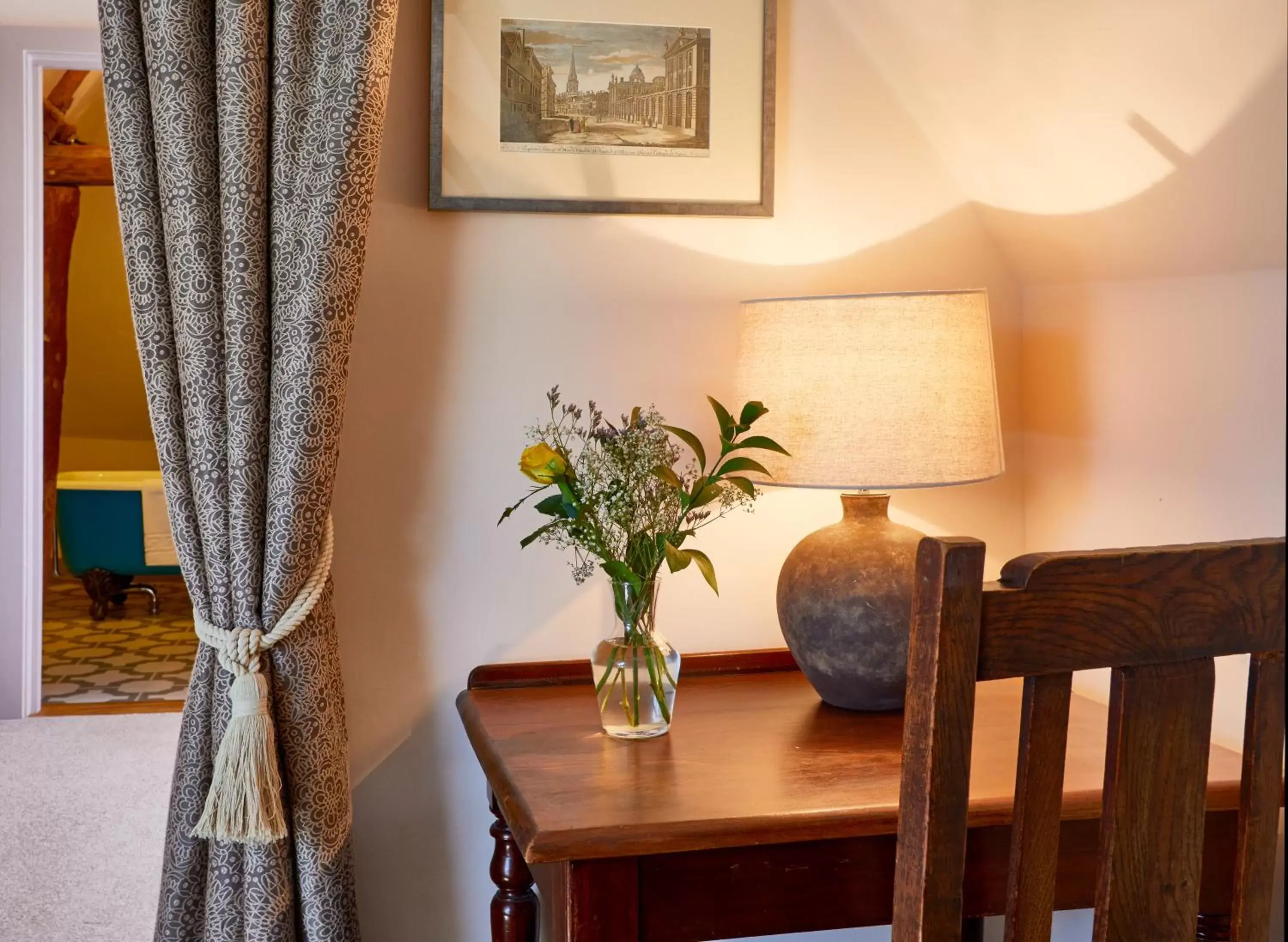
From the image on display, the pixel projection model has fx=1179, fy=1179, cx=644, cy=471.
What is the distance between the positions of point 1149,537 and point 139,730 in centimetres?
263

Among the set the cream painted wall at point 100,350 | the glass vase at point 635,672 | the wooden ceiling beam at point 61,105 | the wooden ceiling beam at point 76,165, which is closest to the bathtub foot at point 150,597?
the cream painted wall at point 100,350

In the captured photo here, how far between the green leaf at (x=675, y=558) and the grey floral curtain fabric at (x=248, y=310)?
0.44 m

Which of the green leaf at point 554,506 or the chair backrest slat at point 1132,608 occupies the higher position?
the chair backrest slat at point 1132,608

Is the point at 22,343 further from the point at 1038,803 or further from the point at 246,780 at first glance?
the point at 1038,803

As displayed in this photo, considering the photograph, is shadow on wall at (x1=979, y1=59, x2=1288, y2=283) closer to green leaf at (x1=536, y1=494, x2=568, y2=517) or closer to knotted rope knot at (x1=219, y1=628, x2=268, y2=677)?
green leaf at (x1=536, y1=494, x2=568, y2=517)

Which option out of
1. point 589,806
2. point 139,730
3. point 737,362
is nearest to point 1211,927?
point 589,806

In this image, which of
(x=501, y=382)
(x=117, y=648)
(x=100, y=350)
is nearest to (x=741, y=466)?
(x=501, y=382)

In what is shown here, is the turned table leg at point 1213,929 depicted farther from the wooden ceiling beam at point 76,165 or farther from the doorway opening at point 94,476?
the wooden ceiling beam at point 76,165

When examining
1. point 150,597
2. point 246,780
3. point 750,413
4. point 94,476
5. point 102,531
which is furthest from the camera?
point 150,597

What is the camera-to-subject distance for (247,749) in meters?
1.39

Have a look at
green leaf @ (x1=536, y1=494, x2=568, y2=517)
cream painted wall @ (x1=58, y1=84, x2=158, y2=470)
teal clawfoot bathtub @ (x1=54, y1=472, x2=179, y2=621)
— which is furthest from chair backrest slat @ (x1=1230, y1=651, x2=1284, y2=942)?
cream painted wall @ (x1=58, y1=84, x2=158, y2=470)

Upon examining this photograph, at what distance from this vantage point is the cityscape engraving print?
1.71 metres

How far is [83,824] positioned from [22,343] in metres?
1.36

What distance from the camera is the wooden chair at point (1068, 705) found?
2.55 ft
